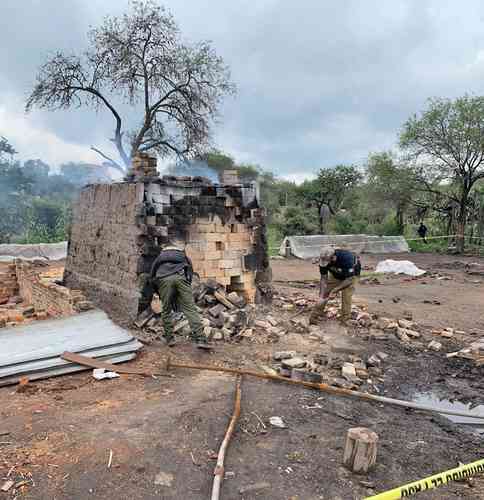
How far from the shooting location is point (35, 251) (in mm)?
16891

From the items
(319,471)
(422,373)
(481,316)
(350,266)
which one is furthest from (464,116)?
(319,471)

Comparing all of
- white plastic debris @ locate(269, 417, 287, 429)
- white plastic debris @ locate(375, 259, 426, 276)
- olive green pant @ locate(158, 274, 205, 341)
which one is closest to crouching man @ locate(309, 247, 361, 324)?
olive green pant @ locate(158, 274, 205, 341)

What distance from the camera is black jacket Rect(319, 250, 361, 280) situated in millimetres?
7578

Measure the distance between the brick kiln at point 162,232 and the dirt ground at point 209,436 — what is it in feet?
6.02

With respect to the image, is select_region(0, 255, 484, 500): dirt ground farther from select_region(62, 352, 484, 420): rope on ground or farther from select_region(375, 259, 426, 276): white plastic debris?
select_region(375, 259, 426, 276): white plastic debris

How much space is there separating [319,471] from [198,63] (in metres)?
16.6

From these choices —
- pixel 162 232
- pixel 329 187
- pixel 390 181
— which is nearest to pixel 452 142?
pixel 390 181

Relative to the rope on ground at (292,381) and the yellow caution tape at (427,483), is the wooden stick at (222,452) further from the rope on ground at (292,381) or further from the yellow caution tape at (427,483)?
the yellow caution tape at (427,483)

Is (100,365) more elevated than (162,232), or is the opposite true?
(162,232)

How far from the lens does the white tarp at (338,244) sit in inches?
795

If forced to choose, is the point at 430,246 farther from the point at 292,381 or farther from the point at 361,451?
the point at 361,451

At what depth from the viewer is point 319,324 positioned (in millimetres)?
7797

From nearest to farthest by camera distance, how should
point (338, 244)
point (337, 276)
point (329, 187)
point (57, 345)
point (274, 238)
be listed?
point (57, 345), point (337, 276), point (338, 244), point (274, 238), point (329, 187)

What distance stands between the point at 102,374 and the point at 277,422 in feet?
7.24
